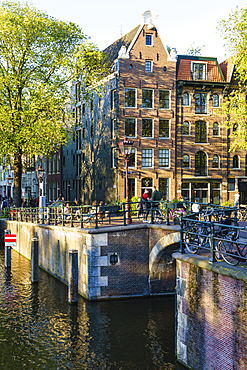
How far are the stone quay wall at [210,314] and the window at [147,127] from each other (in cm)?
2511

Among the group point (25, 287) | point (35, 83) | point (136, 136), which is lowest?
point (25, 287)

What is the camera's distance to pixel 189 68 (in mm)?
37031

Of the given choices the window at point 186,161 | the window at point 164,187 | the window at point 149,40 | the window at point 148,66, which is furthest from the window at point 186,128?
the window at point 149,40

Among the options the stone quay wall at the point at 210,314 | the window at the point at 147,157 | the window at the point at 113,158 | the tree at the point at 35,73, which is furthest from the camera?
the window at the point at 113,158

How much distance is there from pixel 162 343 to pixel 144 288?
4722mm

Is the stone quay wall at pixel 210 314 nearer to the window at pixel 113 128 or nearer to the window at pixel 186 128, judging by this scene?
the window at pixel 113 128

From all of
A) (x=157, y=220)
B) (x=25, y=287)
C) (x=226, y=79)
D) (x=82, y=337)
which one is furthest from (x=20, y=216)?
(x=226, y=79)

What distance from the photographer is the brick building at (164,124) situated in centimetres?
3456

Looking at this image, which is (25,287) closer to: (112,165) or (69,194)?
(112,165)

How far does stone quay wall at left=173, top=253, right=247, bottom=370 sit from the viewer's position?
26.4 feet

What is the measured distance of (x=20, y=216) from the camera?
3041 cm

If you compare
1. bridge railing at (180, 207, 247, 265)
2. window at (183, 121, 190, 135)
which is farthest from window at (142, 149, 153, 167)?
bridge railing at (180, 207, 247, 265)

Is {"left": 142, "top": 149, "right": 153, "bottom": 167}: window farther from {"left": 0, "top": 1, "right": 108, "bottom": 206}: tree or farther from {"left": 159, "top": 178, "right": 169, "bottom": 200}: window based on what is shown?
{"left": 0, "top": 1, "right": 108, "bottom": 206}: tree

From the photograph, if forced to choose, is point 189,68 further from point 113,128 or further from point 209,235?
point 209,235
